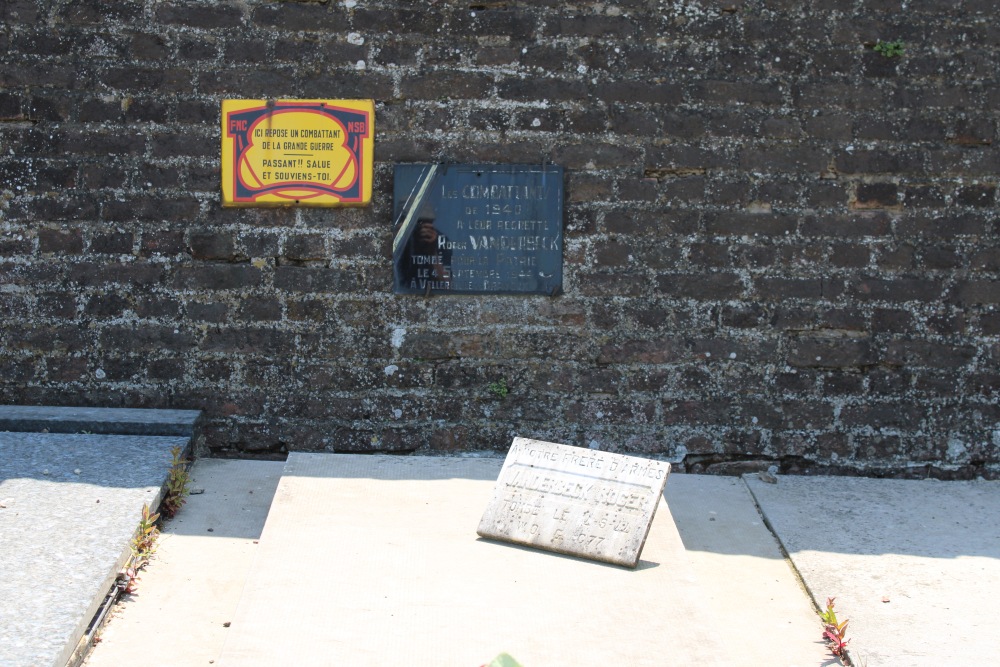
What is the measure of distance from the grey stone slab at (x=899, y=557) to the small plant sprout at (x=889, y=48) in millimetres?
1863

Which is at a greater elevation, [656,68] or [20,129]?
[656,68]

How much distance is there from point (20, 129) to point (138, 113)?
0.51 meters

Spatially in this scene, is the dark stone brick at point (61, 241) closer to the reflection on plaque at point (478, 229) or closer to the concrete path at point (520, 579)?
the concrete path at point (520, 579)

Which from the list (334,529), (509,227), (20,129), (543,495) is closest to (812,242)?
(509,227)

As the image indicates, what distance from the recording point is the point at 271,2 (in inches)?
164

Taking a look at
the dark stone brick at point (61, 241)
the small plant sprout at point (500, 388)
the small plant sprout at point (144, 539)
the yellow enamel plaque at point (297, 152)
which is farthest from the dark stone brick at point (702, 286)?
the dark stone brick at point (61, 241)

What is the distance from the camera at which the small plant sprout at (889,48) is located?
Result: 4207mm

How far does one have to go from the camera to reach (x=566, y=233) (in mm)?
4266

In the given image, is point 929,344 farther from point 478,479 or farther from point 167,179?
point 167,179

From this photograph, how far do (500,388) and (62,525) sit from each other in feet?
6.04

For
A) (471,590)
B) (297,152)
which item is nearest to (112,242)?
(297,152)

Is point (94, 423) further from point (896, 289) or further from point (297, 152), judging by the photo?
point (896, 289)

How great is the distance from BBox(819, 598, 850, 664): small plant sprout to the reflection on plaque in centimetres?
177

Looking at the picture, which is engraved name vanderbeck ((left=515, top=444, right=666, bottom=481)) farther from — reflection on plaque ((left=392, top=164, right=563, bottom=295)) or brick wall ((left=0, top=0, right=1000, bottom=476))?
reflection on plaque ((left=392, top=164, right=563, bottom=295))
